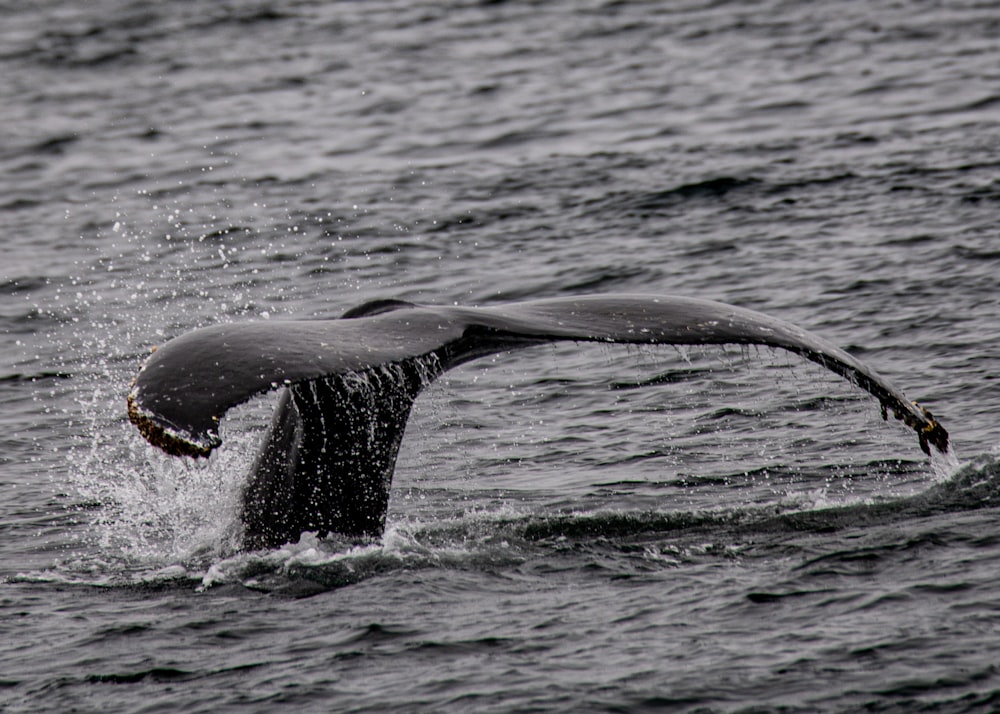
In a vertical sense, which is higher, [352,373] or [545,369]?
[352,373]

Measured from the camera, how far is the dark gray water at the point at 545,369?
279 inches

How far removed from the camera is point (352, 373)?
6203 mm

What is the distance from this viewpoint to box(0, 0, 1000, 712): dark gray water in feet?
23.2

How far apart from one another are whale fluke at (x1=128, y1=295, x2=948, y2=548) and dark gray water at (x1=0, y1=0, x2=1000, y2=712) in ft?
1.10

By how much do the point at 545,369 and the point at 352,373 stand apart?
662cm

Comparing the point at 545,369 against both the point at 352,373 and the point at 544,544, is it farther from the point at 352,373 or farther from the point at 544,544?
the point at 352,373

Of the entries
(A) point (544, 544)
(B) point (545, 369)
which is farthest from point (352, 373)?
(B) point (545, 369)

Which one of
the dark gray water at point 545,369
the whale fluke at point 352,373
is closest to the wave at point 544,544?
the dark gray water at point 545,369

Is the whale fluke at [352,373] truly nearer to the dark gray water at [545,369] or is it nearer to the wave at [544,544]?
the wave at [544,544]

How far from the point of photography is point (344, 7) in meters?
33.3

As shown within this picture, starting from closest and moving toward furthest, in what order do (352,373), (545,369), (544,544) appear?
(352,373) < (544,544) < (545,369)

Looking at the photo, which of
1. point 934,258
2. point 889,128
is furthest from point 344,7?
point 934,258

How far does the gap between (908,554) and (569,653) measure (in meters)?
1.80

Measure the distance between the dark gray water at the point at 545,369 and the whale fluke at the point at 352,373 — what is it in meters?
0.34
